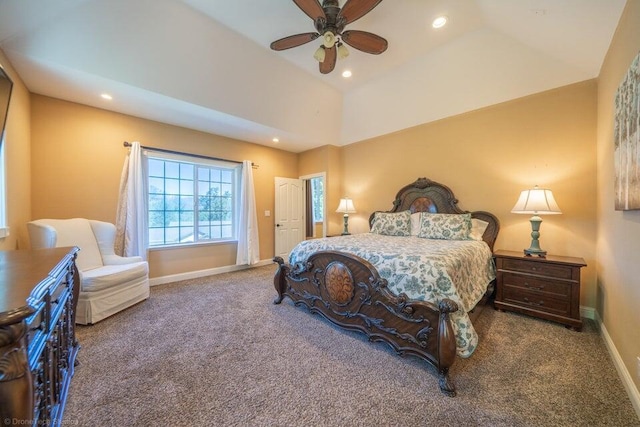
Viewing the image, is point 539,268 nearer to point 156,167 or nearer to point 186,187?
point 186,187

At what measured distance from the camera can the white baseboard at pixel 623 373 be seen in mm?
1450

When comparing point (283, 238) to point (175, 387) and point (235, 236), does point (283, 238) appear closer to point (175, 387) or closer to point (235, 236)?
point (235, 236)

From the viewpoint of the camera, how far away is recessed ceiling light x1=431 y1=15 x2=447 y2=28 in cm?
278

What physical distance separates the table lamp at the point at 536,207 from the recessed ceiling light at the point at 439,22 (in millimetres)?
2200

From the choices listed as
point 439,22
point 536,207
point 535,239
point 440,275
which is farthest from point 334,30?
point 535,239

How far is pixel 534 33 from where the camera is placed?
254 centimetres

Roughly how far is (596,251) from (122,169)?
6098mm

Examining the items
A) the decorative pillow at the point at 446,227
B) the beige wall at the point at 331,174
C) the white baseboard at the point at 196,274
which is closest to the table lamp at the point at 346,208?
the beige wall at the point at 331,174

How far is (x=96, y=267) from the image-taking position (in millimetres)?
2926

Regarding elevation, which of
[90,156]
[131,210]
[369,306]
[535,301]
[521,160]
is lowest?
[535,301]

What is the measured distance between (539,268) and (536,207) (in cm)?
66

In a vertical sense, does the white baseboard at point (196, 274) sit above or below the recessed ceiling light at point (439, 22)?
below

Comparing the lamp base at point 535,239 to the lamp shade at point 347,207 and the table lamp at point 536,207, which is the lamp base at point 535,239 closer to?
the table lamp at point 536,207

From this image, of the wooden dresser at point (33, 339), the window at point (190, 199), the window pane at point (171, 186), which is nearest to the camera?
the wooden dresser at point (33, 339)
